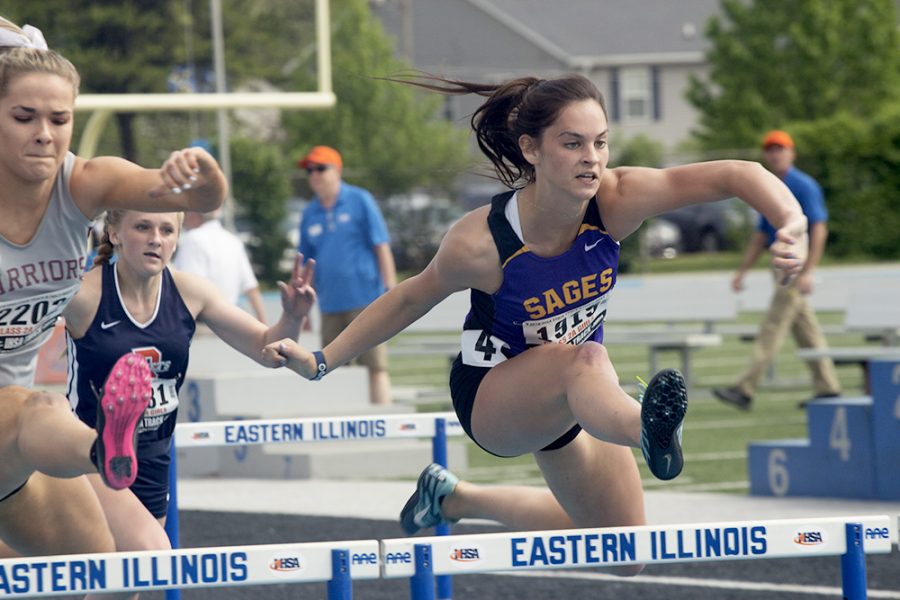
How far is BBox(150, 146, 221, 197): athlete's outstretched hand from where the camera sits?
13.3 ft

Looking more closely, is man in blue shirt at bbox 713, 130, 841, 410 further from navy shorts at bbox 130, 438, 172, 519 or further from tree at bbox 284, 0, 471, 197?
tree at bbox 284, 0, 471, 197

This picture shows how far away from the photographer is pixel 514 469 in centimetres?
1161

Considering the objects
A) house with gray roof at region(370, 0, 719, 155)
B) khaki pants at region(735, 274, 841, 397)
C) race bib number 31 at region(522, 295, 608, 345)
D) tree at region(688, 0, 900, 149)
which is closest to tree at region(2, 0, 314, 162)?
khaki pants at region(735, 274, 841, 397)

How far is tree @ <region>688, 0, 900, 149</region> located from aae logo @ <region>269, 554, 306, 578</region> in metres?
37.1

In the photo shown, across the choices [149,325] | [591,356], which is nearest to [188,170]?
[591,356]

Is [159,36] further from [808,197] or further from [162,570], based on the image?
[162,570]

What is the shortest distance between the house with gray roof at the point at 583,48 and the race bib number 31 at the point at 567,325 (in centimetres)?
4433

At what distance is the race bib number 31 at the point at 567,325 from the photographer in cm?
511

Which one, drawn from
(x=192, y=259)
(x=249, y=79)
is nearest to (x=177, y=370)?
(x=192, y=259)

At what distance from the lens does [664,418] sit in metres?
4.42

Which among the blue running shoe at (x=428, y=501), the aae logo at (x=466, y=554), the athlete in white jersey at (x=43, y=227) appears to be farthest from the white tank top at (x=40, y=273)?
the blue running shoe at (x=428, y=501)

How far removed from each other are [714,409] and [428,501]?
8683mm

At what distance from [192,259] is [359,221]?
5.05ft

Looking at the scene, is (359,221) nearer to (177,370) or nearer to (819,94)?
(177,370)
